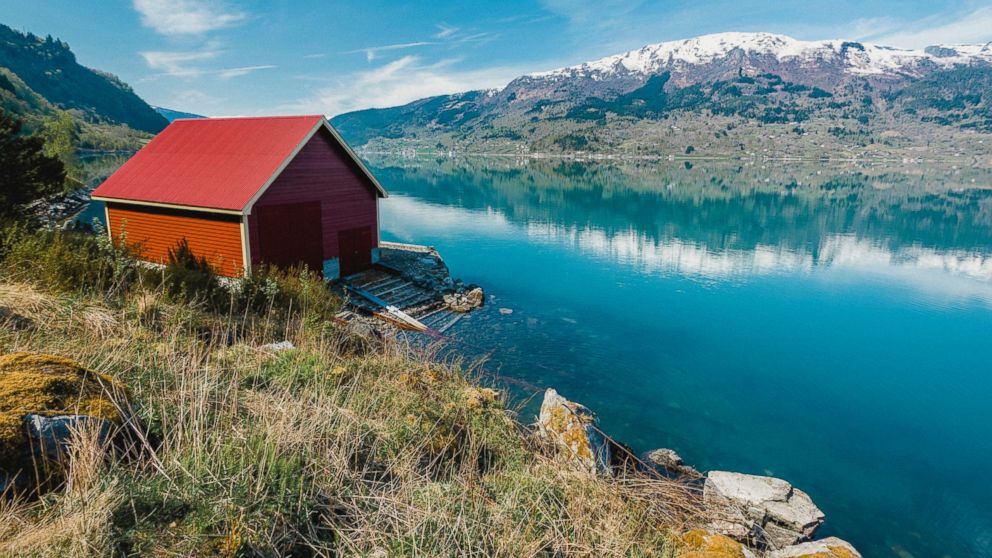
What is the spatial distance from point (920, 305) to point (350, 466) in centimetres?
3755

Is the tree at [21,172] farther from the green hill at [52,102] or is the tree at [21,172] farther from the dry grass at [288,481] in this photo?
the green hill at [52,102]

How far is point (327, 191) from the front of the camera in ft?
78.1

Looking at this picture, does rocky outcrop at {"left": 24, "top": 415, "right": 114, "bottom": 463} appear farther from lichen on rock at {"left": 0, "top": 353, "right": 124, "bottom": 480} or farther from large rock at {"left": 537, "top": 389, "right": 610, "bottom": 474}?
large rock at {"left": 537, "top": 389, "right": 610, "bottom": 474}

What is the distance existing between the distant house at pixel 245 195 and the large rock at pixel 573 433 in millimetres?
14844

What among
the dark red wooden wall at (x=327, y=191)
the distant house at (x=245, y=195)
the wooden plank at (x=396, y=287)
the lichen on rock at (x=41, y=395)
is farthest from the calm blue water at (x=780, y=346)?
the lichen on rock at (x=41, y=395)

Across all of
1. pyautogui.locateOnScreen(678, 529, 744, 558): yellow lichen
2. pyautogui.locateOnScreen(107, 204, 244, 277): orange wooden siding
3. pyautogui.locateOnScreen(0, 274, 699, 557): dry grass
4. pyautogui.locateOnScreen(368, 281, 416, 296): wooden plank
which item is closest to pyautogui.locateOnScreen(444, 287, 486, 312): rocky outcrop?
pyautogui.locateOnScreen(368, 281, 416, 296): wooden plank

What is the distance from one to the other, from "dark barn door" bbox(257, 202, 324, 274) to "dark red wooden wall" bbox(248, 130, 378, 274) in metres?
0.22

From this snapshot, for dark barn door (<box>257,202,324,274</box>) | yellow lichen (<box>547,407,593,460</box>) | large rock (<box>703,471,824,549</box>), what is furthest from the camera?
dark barn door (<box>257,202,324,274</box>)

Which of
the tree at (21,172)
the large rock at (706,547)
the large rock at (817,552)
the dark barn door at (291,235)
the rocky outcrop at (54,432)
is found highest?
the tree at (21,172)

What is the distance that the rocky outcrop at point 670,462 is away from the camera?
14039 mm

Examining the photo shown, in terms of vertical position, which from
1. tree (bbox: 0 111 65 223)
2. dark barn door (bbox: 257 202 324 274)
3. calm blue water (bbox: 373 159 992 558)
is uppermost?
tree (bbox: 0 111 65 223)

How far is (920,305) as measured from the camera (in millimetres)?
31312

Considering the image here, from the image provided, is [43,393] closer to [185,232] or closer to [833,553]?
[833,553]

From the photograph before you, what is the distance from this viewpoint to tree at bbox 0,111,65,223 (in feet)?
60.6
